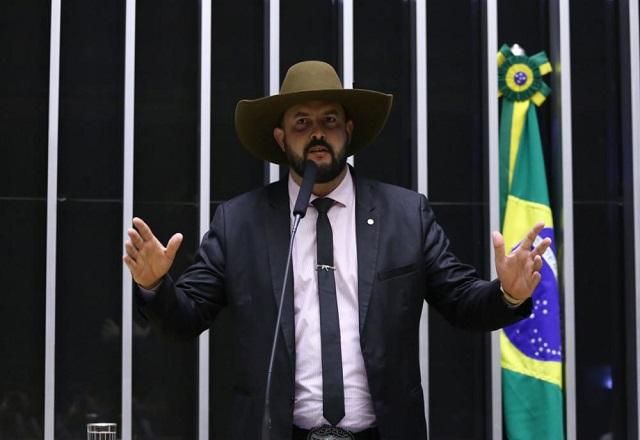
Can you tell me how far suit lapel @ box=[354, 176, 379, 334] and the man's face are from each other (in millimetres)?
112

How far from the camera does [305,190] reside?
2389 millimetres

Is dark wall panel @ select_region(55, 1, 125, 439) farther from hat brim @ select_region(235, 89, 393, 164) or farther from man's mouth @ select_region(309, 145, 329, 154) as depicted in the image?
man's mouth @ select_region(309, 145, 329, 154)

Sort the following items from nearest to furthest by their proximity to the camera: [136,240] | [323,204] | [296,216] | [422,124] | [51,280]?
[296,216], [136,240], [323,204], [51,280], [422,124]

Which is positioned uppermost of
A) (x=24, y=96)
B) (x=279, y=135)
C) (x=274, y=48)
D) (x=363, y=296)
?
(x=274, y=48)

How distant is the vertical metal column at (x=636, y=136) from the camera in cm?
514

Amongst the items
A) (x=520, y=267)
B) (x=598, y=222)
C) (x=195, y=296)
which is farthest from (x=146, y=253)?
(x=598, y=222)

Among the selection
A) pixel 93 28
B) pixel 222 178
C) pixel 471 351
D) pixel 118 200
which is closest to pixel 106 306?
pixel 118 200

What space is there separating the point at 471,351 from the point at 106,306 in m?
1.87

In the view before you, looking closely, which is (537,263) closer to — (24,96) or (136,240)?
(136,240)

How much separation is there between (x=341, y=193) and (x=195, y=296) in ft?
1.69

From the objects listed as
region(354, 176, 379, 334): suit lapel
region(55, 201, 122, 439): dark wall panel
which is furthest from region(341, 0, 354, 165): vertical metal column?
region(354, 176, 379, 334): suit lapel

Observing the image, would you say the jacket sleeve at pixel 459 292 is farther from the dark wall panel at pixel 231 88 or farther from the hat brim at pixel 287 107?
the dark wall panel at pixel 231 88

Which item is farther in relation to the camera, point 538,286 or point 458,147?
point 458,147

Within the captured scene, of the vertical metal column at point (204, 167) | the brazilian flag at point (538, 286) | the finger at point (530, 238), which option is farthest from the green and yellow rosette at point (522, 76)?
the finger at point (530, 238)
